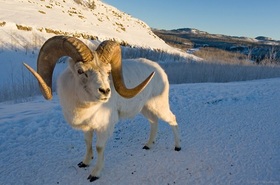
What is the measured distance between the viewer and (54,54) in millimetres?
4062

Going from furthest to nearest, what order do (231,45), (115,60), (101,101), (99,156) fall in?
(231,45), (99,156), (115,60), (101,101)

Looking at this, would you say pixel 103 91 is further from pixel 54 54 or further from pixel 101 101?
pixel 54 54

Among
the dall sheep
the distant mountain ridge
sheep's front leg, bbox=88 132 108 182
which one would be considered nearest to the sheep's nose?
the dall sheep

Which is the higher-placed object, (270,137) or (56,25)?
(56,25)

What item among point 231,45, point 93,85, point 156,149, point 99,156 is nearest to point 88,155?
point 99,156

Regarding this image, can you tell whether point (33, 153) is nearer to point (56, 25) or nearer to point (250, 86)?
point (250, 86)

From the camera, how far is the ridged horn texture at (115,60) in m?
3.78

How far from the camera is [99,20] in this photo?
39188 mm

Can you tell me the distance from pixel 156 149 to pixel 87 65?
2249 millimetres

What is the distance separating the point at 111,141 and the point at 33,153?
1366 millimetres

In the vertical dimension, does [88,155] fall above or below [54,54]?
below

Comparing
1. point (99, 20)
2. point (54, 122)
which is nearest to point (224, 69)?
point (54, 122)

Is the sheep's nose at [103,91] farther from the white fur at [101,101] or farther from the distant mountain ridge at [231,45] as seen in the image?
the distant mountain ridge at [231,45]

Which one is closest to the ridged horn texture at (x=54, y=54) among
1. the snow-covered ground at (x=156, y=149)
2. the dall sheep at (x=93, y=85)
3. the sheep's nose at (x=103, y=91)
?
the dall sheep at (x=93, y=85)
